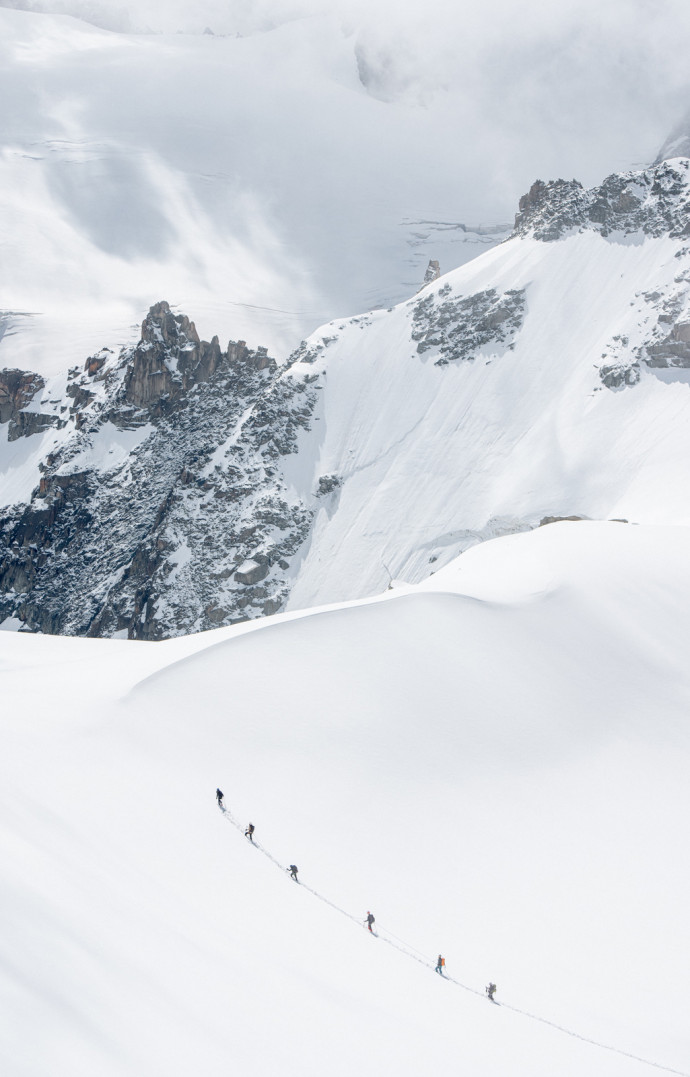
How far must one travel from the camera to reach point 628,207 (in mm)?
119000

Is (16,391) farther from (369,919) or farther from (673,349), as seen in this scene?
(369,919)

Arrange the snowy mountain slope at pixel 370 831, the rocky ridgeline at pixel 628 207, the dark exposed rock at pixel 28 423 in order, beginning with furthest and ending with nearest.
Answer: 1. the dark exposed rock at pixel 28 423
2. the rocky ridgeline at pixel 628 207
3. the snowy mountain slope at pixel 370 831

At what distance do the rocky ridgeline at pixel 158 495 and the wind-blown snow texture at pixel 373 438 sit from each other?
32 centimetres

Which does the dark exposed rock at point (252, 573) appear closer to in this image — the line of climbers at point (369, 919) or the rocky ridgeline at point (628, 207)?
the rocky ridgeline at point (628, 207)

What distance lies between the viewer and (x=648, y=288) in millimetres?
107438

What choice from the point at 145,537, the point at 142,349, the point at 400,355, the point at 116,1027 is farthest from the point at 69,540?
the point at 116,1027

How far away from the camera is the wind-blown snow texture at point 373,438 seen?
98.7 m

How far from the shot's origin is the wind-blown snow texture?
98688mm

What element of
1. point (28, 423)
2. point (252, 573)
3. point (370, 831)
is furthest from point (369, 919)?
point (28, 423)

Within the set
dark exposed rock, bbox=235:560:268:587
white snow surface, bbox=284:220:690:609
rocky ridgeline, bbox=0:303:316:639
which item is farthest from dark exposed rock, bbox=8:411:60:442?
dark exposed rock, bbox=235:560:268:587

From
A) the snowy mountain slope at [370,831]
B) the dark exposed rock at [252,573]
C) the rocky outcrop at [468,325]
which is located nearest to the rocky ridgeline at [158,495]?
the dark exposed rock at [252,573]

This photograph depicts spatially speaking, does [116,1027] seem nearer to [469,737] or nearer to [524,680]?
[469,737]

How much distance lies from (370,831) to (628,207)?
110 meters

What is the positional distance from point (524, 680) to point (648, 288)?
83686 mm
